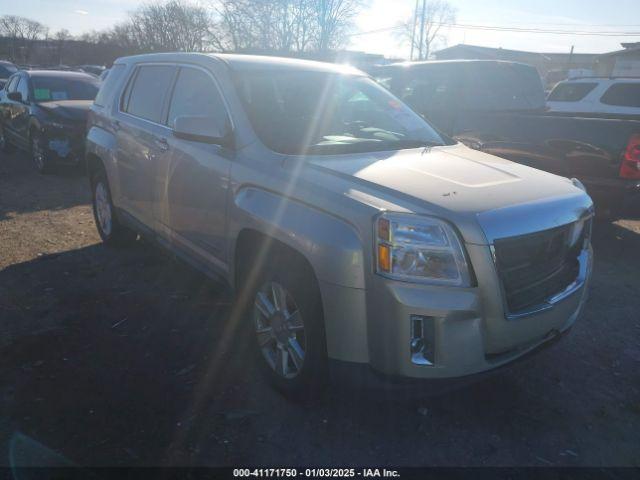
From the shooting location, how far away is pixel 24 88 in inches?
388

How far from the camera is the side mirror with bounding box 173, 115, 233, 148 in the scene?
323cm

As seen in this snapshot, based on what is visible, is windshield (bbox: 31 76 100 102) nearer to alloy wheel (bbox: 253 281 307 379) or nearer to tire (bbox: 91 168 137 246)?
tire (bbox: 91 168 137 246)

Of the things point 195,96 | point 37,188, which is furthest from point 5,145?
point 195,96

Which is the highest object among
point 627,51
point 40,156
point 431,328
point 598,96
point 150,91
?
point 150,91

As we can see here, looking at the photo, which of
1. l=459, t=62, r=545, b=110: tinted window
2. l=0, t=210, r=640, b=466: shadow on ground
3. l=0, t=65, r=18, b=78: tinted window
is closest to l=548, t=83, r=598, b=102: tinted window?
l=459, t=62, r=545, b=110: tinted window

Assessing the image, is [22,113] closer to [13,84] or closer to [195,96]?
[13,84]

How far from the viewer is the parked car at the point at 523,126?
5383 millimetres

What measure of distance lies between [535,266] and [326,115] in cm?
178

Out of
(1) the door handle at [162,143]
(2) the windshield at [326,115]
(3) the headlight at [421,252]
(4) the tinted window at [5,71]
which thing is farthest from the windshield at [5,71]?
(3) the headlight at [421,252]

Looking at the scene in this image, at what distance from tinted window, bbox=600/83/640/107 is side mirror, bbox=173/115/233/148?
35.0 ft

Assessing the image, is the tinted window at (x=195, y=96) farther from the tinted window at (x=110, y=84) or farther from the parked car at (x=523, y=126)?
the parked car at (x=523, y=126)

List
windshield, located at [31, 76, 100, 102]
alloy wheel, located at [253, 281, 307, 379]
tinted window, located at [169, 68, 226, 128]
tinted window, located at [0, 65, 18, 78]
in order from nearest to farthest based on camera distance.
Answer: alloy wheel, located at [253, 281, 307, 379]
tinted window, located at [169, 68, 226, 128]
windshield, located at [31, 76, 100, 102]
tinted window, located at [0, 65, 18, 78]

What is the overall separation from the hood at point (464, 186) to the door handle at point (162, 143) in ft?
4.99

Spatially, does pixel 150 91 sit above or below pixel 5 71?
above
